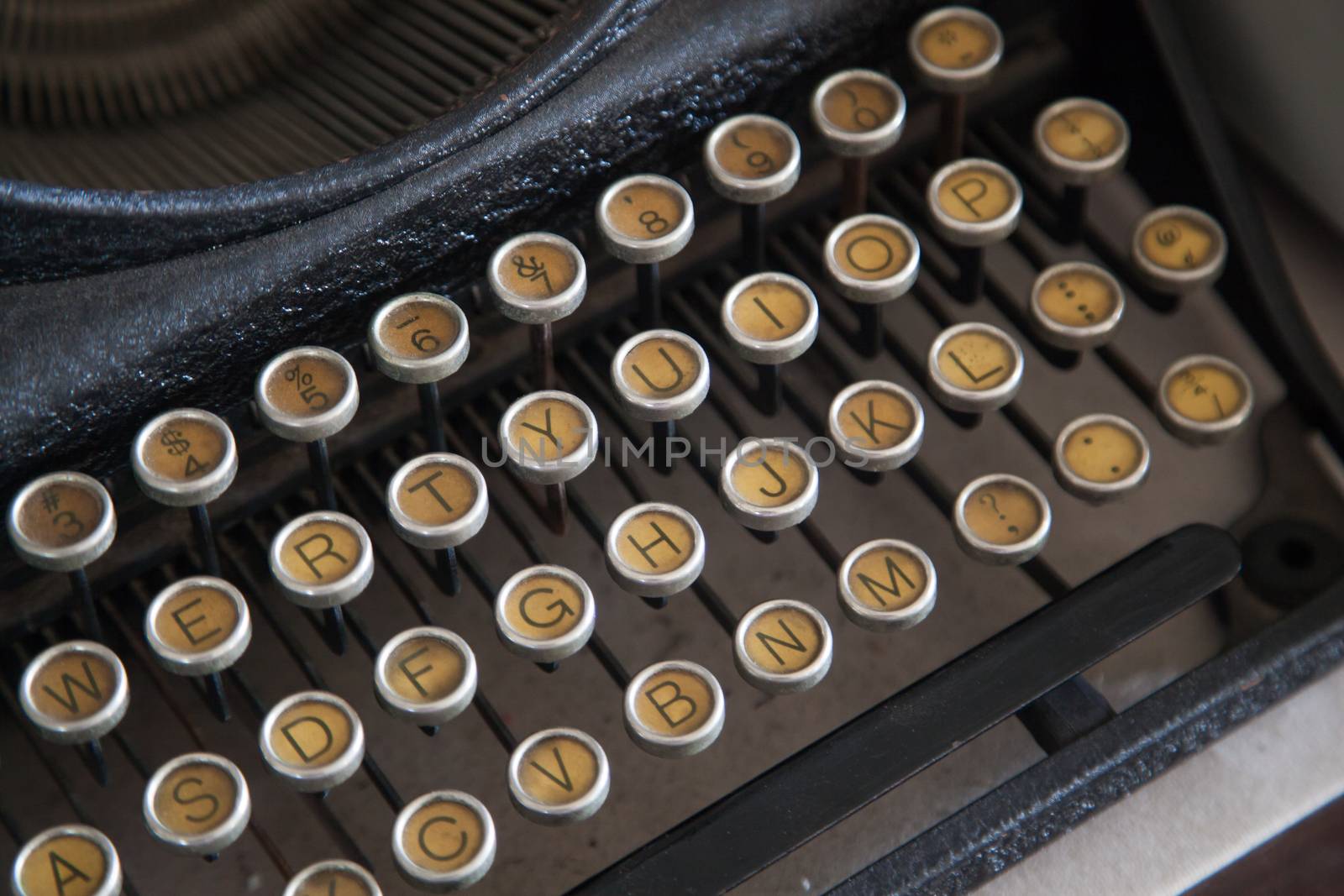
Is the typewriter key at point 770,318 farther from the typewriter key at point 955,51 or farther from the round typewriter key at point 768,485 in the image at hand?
the typewriter key at point 955,51

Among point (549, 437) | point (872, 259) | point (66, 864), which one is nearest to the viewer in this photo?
point (66, 864)

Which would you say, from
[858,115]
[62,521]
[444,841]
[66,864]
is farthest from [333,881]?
[858,115]

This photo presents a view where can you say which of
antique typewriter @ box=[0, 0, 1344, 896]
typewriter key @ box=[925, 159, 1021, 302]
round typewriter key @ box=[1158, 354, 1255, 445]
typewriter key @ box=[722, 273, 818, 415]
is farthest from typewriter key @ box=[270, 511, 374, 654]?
round typewriter key @ box=[1158, 354, 1255, 445]

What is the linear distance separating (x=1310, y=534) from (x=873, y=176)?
53 cm

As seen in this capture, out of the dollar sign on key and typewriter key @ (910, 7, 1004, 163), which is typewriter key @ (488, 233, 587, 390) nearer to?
the dollar sign on key

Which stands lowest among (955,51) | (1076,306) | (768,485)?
(1076,306)

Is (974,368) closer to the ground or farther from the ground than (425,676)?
closer to the ground

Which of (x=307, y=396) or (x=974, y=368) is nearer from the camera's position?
(x=307, y=396)

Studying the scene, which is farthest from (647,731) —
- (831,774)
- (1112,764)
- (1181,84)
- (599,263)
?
(1181,84)

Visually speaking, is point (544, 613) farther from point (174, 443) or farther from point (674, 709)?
point (174, 443)

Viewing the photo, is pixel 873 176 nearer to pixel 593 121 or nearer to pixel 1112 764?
pixel 593 121

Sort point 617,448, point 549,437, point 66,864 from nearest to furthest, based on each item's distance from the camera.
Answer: point 66,864 → point 549,437 → point 617,448

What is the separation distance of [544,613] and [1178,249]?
2.18ft

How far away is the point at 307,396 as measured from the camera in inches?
47.9
